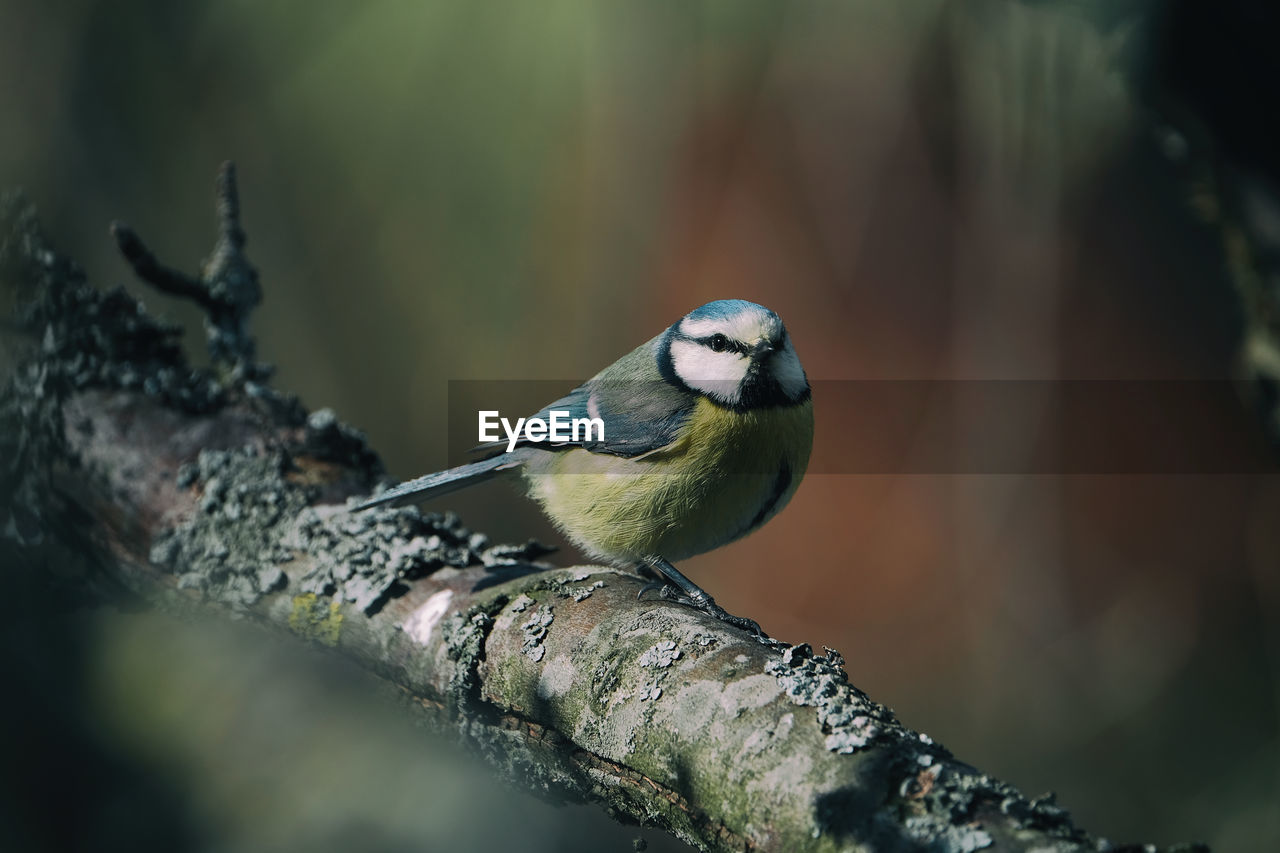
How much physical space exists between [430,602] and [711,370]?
0.44 metres

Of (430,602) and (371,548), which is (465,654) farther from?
(371,548)

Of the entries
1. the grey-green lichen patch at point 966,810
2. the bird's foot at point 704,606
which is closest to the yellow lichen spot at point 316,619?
the bird's foot at point 704,606

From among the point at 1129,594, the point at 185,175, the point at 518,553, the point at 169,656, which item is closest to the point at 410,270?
the point at 185,175

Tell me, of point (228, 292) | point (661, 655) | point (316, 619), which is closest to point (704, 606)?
point (661, 655)

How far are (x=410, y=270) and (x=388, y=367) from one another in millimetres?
269

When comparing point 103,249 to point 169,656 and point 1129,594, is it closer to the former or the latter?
point 169,656

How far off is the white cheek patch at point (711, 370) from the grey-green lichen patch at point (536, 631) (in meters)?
0.36

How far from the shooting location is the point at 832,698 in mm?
679

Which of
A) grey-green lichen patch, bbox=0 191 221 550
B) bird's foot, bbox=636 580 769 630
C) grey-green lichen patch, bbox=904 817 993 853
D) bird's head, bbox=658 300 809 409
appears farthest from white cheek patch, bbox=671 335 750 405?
grey-green lichen patch, bbox=0 191 221 550

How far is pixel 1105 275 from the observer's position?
1.94m

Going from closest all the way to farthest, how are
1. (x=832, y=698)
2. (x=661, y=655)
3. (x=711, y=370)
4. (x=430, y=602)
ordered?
(x=832, y=698), (x=661, y=655), (x=430, y=602), (x=711, y=370)

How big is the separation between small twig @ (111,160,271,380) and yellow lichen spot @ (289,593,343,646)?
1.52 feet

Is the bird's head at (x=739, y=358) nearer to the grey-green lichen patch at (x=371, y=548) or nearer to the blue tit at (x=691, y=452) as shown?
the blue tit at (x=691, y=452)

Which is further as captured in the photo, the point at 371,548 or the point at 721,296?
the point at 721,296
